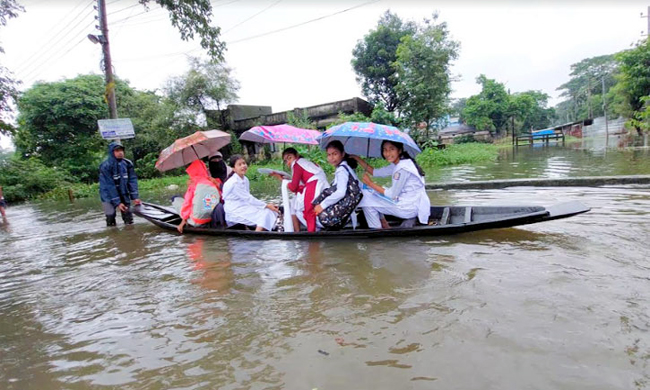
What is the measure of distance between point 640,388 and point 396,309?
1509 mm

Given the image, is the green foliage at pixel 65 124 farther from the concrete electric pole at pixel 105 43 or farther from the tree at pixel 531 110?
the tree at pixel 531 110

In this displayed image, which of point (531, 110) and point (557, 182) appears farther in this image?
point (531, 110)

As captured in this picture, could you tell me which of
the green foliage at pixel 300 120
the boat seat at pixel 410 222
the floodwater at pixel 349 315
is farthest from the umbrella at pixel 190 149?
the green foliage at pixel 300 120

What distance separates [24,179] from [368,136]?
19790mm

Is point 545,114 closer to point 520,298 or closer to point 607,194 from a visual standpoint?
point 607,194

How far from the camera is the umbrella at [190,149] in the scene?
19.0 ft

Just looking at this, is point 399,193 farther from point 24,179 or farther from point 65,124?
point 65,124

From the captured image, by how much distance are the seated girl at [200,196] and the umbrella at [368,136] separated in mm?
2247

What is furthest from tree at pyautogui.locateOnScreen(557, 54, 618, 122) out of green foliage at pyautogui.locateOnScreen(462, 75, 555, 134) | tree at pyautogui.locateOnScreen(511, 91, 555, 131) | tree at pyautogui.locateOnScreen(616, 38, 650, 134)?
tree at pyautogui.locateOnScreen(616, 38, 650, 134)

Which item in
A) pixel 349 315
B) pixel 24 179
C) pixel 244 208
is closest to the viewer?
pixel 349 315

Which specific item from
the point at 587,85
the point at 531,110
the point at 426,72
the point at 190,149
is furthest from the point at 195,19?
the point at 587,85

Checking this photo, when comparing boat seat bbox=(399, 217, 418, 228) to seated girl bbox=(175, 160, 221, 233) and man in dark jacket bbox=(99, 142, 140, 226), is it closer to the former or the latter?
seated girl bbox=(175, 160, 221, 233)

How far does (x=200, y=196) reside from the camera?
607 cm

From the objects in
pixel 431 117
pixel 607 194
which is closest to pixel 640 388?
pixel 607 194
